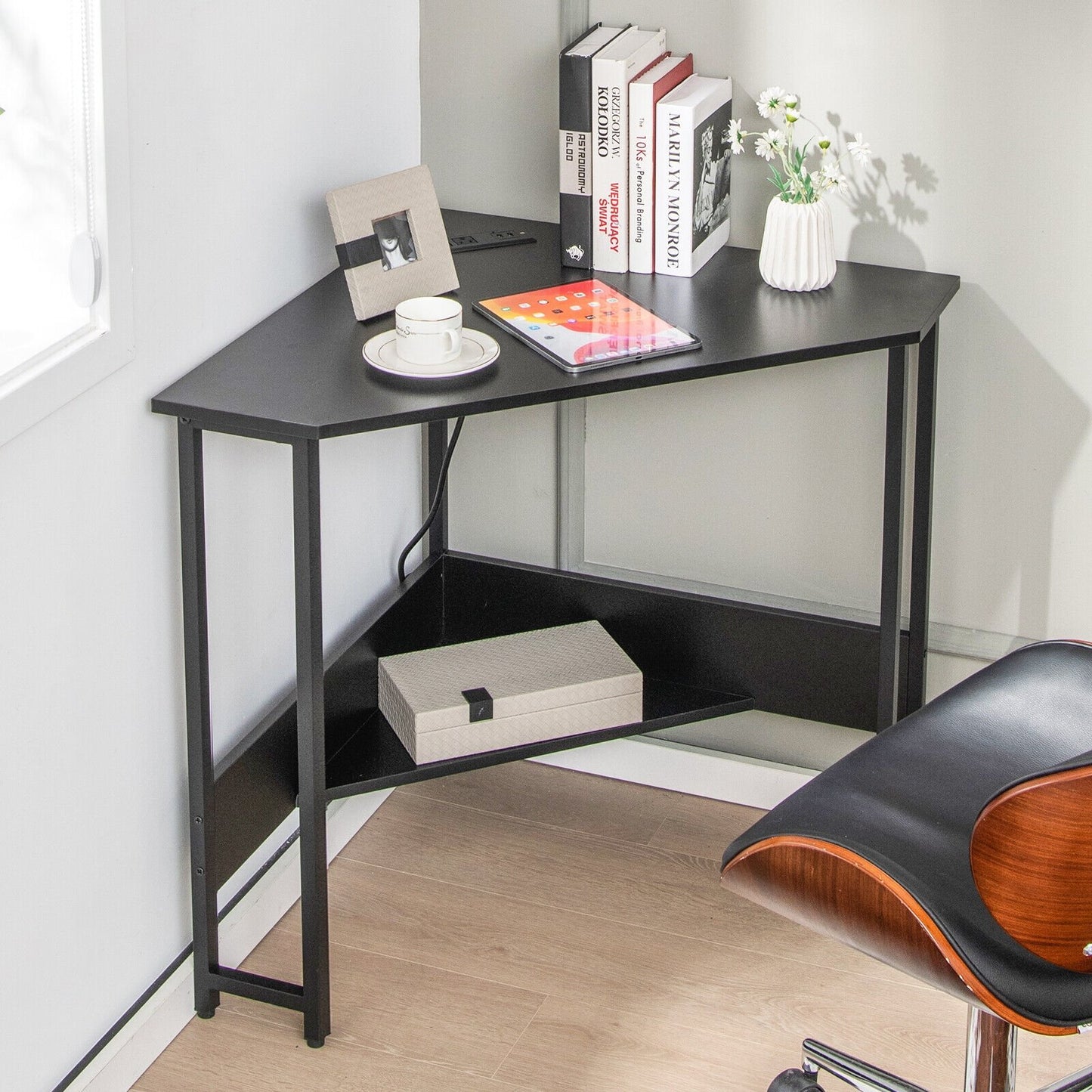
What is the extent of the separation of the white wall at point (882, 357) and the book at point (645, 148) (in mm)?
90

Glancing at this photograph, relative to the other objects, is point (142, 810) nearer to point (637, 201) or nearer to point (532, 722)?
point (532, 722)

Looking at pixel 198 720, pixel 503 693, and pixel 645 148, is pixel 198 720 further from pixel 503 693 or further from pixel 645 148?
pixel 645 148

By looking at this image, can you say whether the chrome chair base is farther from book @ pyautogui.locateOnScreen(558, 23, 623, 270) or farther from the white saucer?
book @ pyautogui.locateOnScreen(558, 23, 623, 270)

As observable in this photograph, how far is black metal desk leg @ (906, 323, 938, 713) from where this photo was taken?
79.4 inches

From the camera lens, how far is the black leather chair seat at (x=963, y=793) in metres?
1.27

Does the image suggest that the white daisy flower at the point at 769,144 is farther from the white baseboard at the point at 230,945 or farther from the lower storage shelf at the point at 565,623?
the white baseboard at the point at 230,945

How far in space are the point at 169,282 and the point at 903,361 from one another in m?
0.86

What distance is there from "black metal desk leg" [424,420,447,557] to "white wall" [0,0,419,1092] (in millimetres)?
278

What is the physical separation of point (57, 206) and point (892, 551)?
43.3 inches

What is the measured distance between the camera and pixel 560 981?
6.53 feet

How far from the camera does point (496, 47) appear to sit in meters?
2.17

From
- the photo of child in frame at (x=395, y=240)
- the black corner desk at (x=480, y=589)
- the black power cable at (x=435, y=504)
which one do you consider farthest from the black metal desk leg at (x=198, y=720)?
the black power cable at (x=435, y=504)

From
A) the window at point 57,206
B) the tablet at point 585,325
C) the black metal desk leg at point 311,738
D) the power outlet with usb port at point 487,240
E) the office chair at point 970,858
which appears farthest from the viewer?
the power outlet with usb port at point 487,240

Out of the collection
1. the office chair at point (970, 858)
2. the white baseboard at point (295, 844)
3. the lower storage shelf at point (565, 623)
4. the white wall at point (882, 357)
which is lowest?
the white baseboard at point (295, 844)
